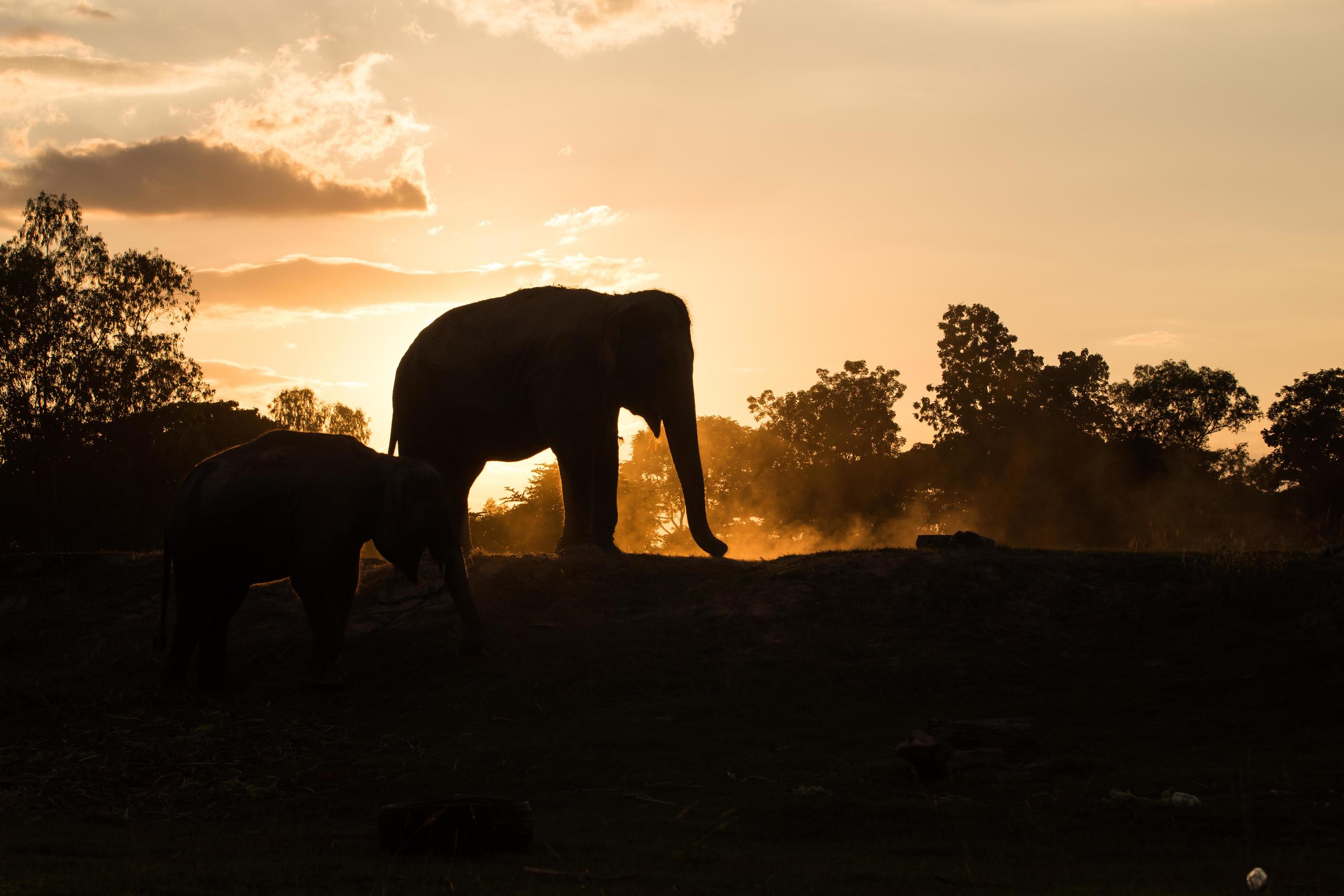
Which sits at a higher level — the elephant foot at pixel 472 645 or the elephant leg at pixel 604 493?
the elephant leg at pixel 604 493

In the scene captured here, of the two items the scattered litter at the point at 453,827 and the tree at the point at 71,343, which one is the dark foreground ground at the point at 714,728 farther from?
the tree at the point at 71,343

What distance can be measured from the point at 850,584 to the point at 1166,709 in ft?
15.0

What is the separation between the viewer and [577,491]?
17453 millimetres

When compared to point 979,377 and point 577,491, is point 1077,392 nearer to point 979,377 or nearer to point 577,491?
point 979,377

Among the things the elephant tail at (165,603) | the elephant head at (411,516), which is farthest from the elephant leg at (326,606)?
the elephant tail at (165,603)

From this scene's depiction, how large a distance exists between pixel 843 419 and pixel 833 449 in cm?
184

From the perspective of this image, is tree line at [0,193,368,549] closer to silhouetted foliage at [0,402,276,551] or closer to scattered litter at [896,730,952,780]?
silhouetted foliage at [0,402,276,551]

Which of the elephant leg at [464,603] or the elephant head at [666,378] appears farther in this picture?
the elephant head at [666,378]

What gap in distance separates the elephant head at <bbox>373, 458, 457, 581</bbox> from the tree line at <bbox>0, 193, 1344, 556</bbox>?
77.0 ft

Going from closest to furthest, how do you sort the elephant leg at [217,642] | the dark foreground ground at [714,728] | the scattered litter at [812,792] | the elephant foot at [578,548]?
the dark foreground ground at [714,728] → the scattered litter at [812,792] → the elephant leg at [217,642] → the elephant foot at [578,548]

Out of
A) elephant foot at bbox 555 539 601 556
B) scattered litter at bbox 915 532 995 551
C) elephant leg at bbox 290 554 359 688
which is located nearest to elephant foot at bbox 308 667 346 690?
elephant leg at bbox 290 554 359 688

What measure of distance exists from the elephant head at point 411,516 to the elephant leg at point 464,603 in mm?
165

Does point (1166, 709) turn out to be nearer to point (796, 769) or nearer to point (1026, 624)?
point (1026, 624)

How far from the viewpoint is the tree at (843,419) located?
67.2 m
